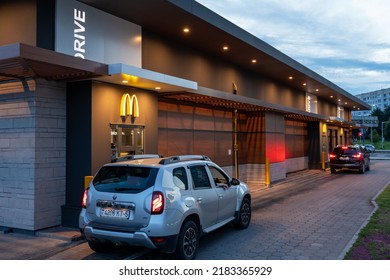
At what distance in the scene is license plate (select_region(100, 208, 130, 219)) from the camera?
600 centimetres

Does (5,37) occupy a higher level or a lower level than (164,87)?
higher

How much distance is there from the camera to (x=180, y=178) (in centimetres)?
653

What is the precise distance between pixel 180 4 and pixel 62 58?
384 centimetres

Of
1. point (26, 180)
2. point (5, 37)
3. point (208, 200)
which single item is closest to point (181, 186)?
point (208, 200)

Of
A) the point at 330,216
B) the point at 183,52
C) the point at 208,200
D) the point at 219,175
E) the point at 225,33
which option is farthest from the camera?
the point at 183,52

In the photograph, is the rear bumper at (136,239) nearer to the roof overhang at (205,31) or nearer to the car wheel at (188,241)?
the car wheel at (188,241)

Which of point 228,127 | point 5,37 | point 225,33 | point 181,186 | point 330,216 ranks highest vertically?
point 225,33

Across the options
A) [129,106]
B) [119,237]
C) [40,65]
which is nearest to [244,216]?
[119,237]

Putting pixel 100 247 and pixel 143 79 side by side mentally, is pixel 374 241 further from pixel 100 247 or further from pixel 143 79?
pixel 143 79

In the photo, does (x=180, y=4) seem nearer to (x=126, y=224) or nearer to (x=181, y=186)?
(x=181, y=186)

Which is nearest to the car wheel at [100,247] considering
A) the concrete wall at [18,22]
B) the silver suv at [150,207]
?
the silver suv at [150,207]

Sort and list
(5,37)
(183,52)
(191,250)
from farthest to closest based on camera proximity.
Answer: (183,52), (5,37), (191,250)

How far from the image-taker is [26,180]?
340 inches

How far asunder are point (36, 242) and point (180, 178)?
3.70m
